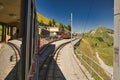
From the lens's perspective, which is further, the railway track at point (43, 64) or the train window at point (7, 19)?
the railway track at point (43, 64)

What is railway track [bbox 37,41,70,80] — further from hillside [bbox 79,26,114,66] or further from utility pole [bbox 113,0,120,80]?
utility pole [bbox 113,0,120,80]

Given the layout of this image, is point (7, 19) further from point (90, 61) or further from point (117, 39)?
point (90, 61)

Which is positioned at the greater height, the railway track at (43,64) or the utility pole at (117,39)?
the utility pole at (117,39)

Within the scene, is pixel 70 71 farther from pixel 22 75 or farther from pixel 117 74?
pixel 117 74

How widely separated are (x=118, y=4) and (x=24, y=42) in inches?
80.8

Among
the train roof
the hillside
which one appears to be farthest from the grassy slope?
the train roof

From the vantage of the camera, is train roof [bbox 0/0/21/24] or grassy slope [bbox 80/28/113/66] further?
grassy slope [bbox 80/28/113/66]

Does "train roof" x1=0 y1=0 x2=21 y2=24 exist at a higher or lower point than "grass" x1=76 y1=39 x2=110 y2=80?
higher

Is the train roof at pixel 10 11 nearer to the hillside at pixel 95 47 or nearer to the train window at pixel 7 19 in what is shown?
the train window at pixel 7 19

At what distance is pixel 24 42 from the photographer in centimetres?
437

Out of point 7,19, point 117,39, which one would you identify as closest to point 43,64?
point 7,19

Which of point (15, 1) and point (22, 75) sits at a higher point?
point (15, 1)

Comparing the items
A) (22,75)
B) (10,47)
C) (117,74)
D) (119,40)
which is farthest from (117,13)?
(22,75)

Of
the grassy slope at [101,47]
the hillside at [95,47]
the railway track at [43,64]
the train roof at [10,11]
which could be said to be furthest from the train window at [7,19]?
the grassy slope at [101,47]
